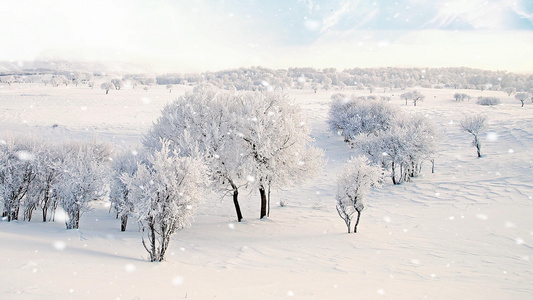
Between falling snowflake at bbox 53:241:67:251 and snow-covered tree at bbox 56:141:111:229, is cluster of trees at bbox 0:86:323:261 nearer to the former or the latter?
snow-covered tree at bbox 56:141:111:229

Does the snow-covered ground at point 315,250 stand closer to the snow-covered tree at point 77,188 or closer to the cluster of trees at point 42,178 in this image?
the snow-covered tree at point 77,188

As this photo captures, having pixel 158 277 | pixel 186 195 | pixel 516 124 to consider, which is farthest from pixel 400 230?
pixel 516 124

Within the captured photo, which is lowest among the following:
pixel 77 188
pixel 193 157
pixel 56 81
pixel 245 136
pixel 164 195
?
pixel 77 188

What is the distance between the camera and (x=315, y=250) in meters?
13.3

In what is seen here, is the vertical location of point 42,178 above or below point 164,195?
below

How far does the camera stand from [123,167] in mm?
16312

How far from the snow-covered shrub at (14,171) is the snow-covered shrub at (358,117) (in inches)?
1460

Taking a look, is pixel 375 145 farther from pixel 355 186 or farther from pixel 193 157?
pixel 193 157

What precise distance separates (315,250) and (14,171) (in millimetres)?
15012

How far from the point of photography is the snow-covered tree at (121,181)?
15.3 meters

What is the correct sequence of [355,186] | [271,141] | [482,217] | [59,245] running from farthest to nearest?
[482,217] < [271,141] < [355,186] < [59,245]

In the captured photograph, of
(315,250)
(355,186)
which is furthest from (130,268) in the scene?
(355,186)

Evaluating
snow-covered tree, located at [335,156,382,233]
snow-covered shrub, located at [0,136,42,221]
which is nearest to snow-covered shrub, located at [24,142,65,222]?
snow-covered shrub, located at [0,136,42,221]

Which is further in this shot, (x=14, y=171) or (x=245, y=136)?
(x=245, y=136)
